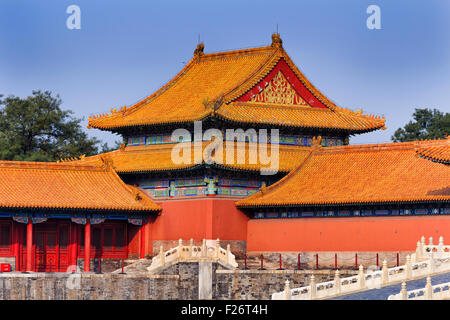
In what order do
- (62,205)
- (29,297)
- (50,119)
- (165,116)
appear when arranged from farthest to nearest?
(50,119)
(165,116)
(62,205)
(29,297)

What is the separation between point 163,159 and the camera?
70438 millimetres

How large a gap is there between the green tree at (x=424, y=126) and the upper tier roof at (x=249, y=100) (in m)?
26.3

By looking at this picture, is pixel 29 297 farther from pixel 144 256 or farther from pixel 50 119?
pixel 50 119

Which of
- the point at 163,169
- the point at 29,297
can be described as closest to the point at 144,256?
the point at 163,169

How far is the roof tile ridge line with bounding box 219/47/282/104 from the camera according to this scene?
230 ft

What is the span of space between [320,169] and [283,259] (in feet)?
16.9

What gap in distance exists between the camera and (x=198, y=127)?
69.7 meters

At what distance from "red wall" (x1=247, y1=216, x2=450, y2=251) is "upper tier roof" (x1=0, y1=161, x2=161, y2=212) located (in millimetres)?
6081

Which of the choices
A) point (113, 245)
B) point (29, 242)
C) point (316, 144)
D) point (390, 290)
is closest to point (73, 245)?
point (113, 245)

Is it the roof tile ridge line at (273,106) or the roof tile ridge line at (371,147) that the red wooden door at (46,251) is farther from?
the roof tile ridge line at (371,147)

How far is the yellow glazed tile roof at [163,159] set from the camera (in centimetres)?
6850

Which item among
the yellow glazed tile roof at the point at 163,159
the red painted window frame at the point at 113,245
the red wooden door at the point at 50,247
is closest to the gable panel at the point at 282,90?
the yellow glazed tile roof at the point at 163,159
